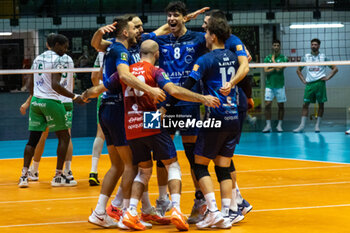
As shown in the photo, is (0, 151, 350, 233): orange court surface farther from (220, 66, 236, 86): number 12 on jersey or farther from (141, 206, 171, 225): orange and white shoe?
(220, 66, 236, 86): number 12 on jersey

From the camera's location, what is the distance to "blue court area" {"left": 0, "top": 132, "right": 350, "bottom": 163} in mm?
11641

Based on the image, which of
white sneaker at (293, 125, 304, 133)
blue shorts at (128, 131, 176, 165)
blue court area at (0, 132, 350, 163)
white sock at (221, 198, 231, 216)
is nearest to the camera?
blue shorts at (128, 131, 176, 165)

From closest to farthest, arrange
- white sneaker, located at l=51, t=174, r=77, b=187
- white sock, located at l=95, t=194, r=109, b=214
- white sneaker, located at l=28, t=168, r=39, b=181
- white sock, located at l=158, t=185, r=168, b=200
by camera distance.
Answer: white sock, located at l=95, t=194, r=109, b=214 < white sock, located at l=158, t=185, r=168, b=200 < white sneaker, located at l=51, t=174, r=77, b=187 < white sneaker, located at l=28, t=168, r=39, b=181

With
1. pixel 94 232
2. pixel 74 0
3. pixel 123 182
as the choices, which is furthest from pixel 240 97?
pixel 74 0

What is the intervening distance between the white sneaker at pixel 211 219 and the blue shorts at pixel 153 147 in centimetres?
67

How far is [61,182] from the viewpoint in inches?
347

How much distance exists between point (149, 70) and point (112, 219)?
1604 millimetres

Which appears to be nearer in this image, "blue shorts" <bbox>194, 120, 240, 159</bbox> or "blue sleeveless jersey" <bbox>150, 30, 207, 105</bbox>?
"blue shorts" <bbox>194, 120, 240, 159</bbox>

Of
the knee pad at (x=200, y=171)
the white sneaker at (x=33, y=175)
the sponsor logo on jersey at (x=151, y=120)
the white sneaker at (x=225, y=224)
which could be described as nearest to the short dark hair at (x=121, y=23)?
the sponsor logo on jersey at (x=151, y=120)

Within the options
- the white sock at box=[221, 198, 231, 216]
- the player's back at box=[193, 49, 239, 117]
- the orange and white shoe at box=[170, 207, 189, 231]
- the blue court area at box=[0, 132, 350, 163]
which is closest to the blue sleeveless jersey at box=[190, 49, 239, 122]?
the player's back at box=[193, 49, 239, 117]

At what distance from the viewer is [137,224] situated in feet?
19.0

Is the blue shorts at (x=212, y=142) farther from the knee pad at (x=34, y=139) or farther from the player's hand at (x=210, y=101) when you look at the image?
the knee pad at (x=34, y=139)

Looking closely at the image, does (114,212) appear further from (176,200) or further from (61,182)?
(61,182)

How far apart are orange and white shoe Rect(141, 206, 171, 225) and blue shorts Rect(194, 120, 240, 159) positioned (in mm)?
810
